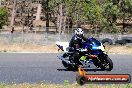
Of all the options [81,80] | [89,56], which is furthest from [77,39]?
[81,80]

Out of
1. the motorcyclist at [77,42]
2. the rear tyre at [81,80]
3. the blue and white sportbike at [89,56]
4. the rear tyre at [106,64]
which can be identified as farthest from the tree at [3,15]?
the rear tyre at [81,80]

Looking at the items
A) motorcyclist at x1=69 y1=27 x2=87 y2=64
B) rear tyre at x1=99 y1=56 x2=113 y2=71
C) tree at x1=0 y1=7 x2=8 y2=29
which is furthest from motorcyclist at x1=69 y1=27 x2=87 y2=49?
tree at x1=0 y1=7 x2=8 y2=29

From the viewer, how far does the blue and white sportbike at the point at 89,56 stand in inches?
631

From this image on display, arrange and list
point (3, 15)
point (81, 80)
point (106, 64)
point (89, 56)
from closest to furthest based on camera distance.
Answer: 1. point (81, 80)
2. point (106, 64)
3. point (89, 56)
4. point (3, 15)

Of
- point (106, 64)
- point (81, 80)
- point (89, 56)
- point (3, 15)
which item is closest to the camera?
point (81, 80)

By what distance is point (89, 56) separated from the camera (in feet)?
53.3

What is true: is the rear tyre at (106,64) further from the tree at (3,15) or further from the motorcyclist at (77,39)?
the tree at (3,15)

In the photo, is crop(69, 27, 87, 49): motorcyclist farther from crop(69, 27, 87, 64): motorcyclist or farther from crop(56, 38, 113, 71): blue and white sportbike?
crop(56, 38, 113, 71): blue and white sportbike

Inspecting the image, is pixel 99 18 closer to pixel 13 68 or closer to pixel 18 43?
pixel 18 43

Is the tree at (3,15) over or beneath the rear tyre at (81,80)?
beneath

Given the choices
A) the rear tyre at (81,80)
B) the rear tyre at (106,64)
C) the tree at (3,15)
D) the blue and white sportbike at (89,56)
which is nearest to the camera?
the rear tyre at (81,80)

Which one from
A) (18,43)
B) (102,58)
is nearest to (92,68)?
(102,58)

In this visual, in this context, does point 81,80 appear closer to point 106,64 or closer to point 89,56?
point 106,64

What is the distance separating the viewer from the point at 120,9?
5222cm
